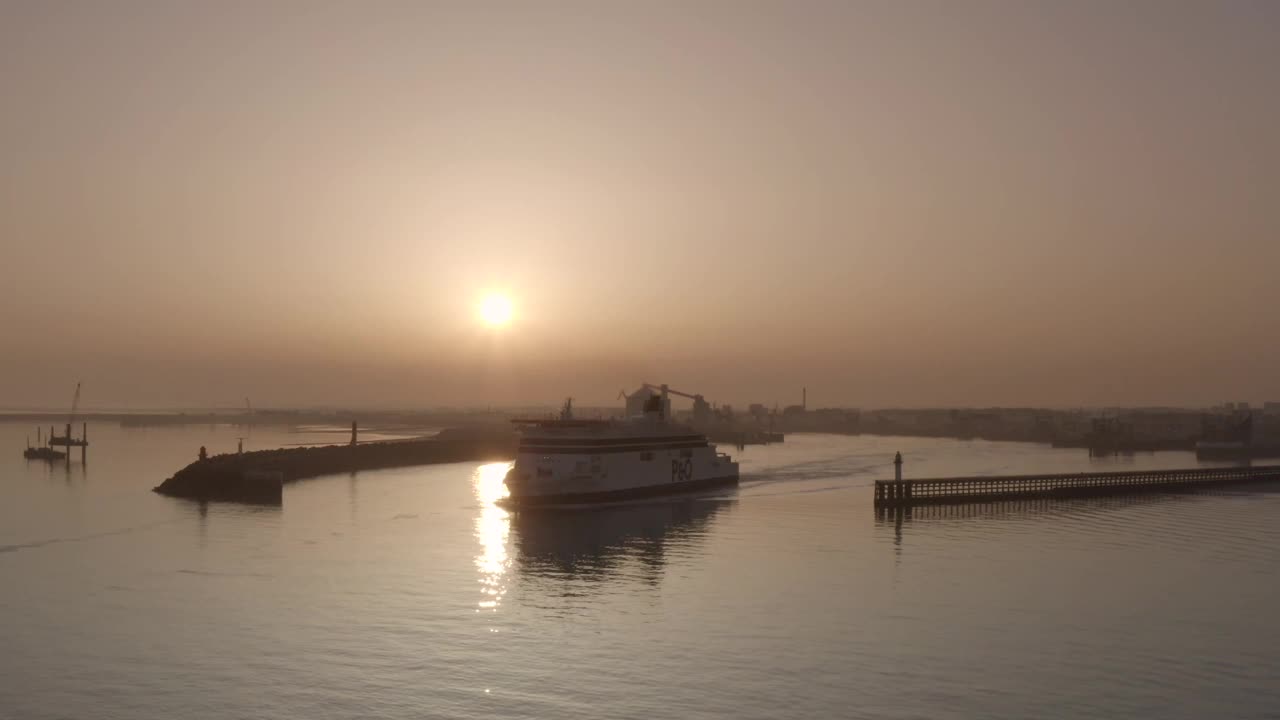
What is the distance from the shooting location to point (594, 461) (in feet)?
239

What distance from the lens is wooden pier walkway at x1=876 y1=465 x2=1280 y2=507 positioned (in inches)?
3147

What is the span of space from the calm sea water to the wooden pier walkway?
10.9m

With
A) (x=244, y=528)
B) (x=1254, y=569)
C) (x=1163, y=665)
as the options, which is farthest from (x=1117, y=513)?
(x=244, y=528)

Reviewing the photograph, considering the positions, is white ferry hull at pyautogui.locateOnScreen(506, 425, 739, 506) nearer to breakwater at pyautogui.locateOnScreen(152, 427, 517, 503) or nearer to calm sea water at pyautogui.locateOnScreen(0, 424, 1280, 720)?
calm sea water at pyautogui.locateOnScreen(0, 424, 1280, 720)

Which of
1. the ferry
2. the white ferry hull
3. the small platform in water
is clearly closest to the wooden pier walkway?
the ferry

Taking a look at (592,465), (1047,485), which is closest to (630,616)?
(592,465)

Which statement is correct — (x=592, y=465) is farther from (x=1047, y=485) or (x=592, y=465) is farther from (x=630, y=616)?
(x=1047, y=485)

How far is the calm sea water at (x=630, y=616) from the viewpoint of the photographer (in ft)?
86.4

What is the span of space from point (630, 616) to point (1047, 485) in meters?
72.1

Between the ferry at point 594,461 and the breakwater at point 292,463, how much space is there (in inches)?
857

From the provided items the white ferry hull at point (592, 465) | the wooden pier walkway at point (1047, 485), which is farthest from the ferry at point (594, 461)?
the wooden pier walkway at point (1047, 485)

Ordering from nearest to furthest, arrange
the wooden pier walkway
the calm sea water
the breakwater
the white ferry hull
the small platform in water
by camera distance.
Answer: the calm sea water
the white ferry hull
the breakwater
the wooden pier walkway
the small platform in water

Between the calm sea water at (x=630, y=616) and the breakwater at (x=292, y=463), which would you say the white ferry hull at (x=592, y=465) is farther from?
the breakwater at (x=292, y=463)

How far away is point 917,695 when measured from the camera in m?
26.3
